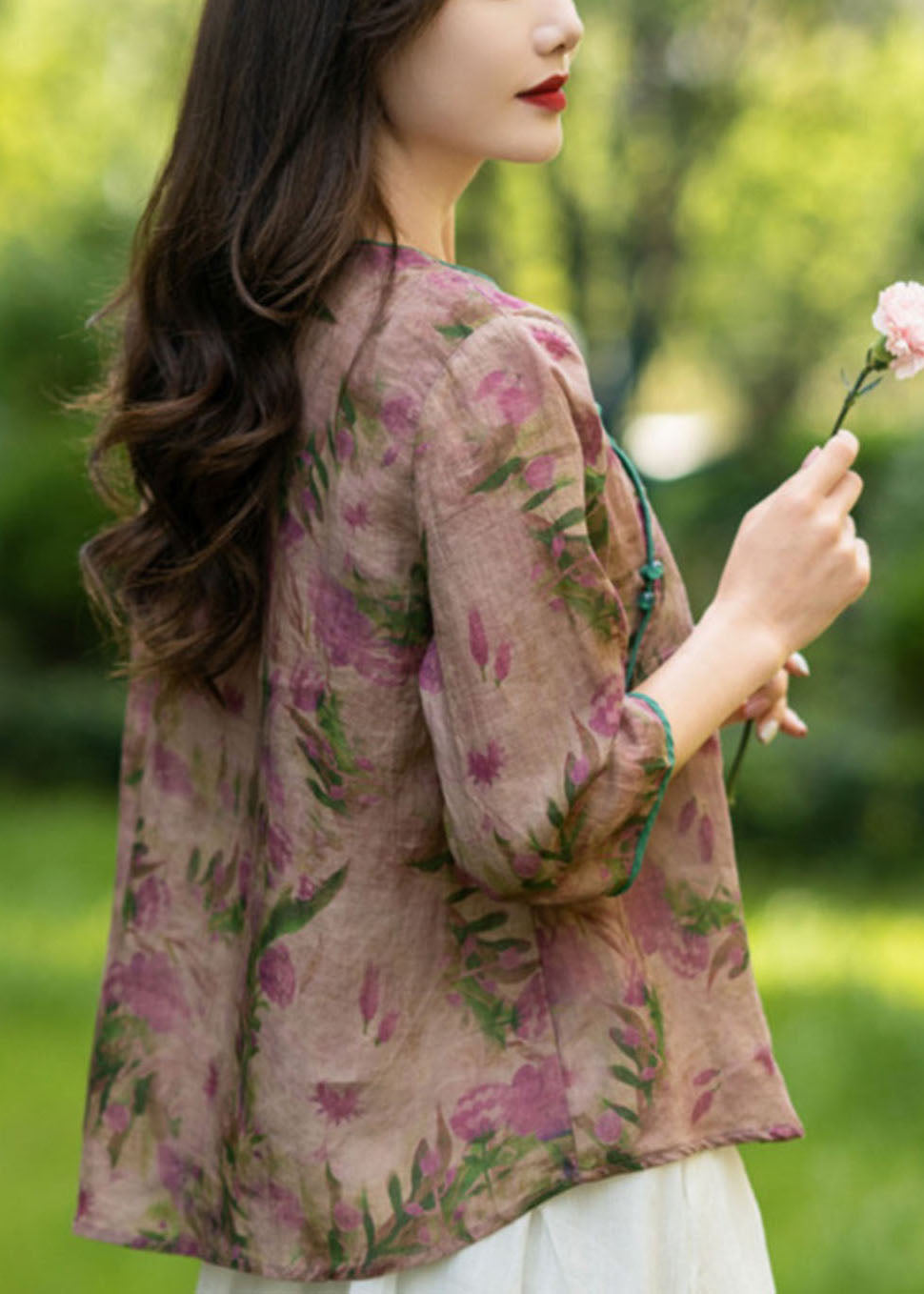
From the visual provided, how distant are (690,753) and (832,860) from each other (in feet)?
19.7

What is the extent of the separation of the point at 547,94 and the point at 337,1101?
0.93 m

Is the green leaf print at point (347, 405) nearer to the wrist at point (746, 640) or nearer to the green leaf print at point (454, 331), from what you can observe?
the green leaf print at point (454, 331)

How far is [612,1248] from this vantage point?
5.65 feet

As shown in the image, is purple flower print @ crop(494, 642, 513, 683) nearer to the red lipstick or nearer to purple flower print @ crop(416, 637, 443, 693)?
purple flower print @ crop(416, 637, 443, 693)

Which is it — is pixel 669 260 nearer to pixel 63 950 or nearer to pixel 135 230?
pixel 63 950

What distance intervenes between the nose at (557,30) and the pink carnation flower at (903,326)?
366mm

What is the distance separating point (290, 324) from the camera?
173 centimetres

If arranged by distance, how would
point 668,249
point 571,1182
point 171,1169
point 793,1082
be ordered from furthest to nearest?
point 668,249
point 793,1082
point 171,1169
point 571,1182

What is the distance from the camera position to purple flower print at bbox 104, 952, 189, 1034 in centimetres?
195

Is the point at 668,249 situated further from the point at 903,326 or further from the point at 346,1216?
the point at 346,1216

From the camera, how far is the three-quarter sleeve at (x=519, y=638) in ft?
5.14

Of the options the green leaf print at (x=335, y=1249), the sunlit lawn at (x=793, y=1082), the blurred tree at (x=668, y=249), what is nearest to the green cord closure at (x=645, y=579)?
the green leaf print at (x=335, y=1249)

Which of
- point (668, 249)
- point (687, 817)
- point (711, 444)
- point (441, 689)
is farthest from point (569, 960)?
point (711, 444)

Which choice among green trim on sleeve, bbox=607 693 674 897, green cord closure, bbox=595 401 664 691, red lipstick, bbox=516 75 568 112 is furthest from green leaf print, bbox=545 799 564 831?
red lipstick, bbox=516 75 568 112
